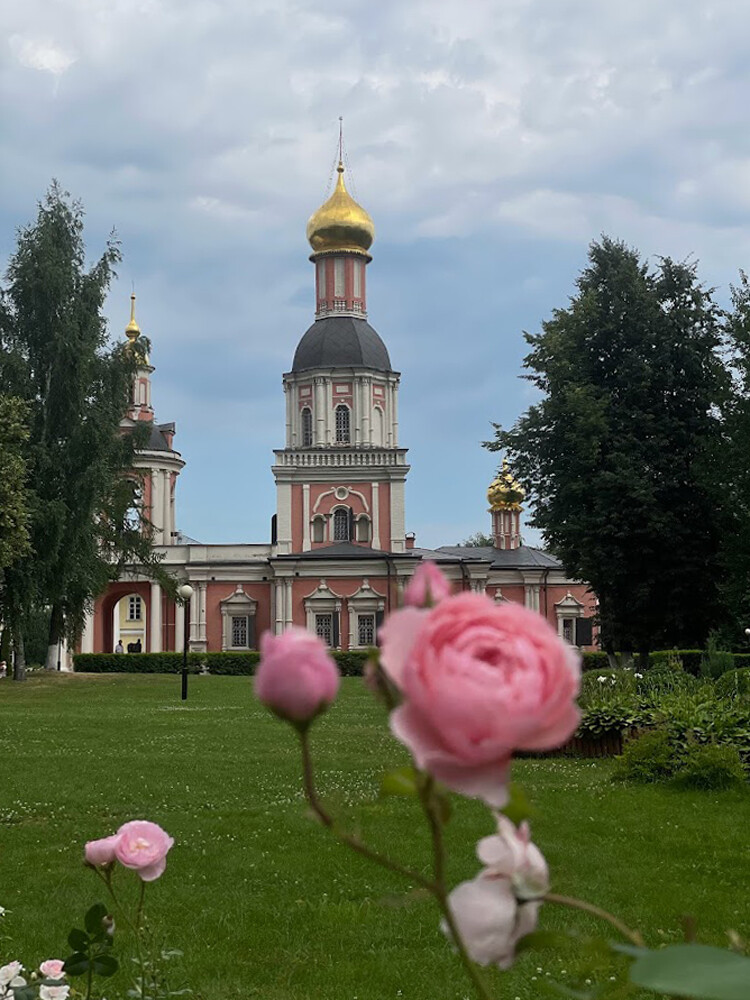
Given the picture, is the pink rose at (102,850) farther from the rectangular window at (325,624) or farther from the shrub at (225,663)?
the rectangular window at (325,624)

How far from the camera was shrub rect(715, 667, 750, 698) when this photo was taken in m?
15.7

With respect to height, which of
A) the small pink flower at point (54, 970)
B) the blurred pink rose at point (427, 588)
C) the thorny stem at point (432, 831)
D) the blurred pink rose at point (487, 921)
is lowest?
the small pink flower at point (54, 970)

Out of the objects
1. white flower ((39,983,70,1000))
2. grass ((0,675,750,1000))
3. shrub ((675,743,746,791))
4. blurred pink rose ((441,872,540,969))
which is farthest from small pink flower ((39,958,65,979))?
shrub ((675,743,746,791))

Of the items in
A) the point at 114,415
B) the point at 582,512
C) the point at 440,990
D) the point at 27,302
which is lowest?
the point at 440,990

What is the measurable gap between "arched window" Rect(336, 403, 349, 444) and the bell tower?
0.14 feet

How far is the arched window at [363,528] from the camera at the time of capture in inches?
1877

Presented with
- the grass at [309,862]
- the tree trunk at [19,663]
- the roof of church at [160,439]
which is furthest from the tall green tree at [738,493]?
the roof of church at [160,439]

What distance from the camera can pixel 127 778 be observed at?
11750mm

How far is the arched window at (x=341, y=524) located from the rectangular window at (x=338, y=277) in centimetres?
995

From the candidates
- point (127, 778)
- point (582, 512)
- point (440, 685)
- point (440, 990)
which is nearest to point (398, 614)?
point (440, 685)

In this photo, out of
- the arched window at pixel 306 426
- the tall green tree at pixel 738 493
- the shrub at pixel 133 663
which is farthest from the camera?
the arched window at pixel 306 426

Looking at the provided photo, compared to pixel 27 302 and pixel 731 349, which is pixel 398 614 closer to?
pixel 731 349

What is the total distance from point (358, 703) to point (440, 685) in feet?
75.1

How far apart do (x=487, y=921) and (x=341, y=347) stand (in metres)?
48.4
